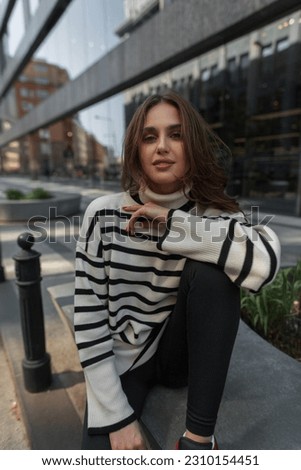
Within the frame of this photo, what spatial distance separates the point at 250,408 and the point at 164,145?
3.90 ft

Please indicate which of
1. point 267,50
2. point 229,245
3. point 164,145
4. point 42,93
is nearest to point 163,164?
point 164,145

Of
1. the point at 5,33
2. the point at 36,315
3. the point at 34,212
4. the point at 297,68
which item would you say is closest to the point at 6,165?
the point at 5,33

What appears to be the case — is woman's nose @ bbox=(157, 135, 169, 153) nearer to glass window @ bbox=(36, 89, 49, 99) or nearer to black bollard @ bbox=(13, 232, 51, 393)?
black bollard @ bbox=(13, 232, 51, 393)

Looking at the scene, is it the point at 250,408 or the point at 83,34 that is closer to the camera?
the point at 250,408

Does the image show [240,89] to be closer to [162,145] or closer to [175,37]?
[175,37]

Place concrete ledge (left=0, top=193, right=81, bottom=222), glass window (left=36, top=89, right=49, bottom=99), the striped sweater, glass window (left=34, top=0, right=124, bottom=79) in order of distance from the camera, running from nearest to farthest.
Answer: the striped sweater
concrete ledge (left=0, top=193, right=81, bottom=222)
glass window (left=34, top=0, right=124, bottom=79)
glass window (left=36, top=89, right=49, bottom=99)

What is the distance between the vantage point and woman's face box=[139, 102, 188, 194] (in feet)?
4.27

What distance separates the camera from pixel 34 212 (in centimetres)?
860

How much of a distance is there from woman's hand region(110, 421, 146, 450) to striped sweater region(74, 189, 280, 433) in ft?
0.08

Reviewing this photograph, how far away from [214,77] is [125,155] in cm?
926

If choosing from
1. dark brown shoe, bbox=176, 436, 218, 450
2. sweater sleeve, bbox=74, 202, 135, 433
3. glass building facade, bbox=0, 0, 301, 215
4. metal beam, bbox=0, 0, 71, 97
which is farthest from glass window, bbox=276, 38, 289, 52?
metal beam, bbox=0, 0, 71, 97

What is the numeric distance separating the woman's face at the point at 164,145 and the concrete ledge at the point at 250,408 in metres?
0.98

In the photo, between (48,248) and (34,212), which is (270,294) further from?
(34,212)

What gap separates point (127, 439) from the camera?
1229 millimetres
